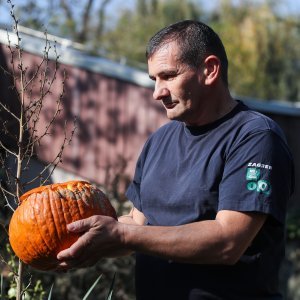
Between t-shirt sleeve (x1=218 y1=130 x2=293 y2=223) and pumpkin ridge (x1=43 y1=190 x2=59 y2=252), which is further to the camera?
pumpkin ridge (x1=43 y1=190 x2=59 y2=252)

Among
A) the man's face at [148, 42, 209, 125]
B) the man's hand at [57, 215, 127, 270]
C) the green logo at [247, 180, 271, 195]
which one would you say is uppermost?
the man's face at [148, 42, 209, 125]

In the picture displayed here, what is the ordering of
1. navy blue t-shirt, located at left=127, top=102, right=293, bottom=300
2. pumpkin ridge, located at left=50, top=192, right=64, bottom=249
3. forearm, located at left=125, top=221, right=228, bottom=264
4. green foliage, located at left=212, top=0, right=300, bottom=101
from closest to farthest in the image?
forearm, located at left=125, top=221, right=228, bottom=264, navy blue t-shirt, located at left=127, top=102, right=293, bottom=300, pumpkin ridge, located at left=50, top=192, right=64, bottom=249, green foliage, located at left=212, top=0, right=300, bottom=101

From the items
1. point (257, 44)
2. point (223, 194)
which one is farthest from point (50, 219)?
point (257, 44)

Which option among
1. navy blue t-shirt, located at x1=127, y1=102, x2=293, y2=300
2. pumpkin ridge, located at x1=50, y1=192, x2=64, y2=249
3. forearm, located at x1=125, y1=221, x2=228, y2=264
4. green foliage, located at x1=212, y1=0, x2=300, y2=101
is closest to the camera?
forearm, located at x1=125, y1=221, x2=228, y2=264

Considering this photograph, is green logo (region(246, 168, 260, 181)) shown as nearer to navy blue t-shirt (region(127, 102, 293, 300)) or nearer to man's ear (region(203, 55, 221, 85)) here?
navy blue t-shirt (region(127, 102, 293, 300))

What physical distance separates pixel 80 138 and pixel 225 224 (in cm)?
941

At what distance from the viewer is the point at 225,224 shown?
9.61 ft

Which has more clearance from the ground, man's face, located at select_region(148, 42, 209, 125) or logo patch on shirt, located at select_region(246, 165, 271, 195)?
man's face, located at select_region(148, 42, 209, 125)

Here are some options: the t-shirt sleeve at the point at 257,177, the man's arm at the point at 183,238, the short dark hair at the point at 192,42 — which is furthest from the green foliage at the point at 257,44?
the man's arm at the point at 183,238

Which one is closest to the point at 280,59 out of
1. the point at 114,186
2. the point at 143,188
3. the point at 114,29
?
the point at 114,29

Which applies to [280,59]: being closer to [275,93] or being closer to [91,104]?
[275,93]

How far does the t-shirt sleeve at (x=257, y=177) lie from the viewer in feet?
9.72

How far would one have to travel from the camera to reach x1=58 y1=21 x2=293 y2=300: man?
292 cm

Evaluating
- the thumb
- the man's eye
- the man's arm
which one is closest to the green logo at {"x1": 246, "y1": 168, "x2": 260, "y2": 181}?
the man's arm
